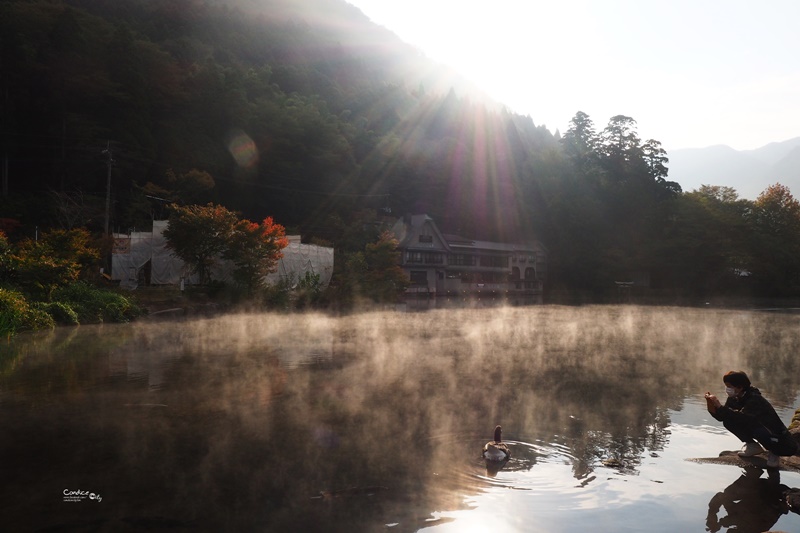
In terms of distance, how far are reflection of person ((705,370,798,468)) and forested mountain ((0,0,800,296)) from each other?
121 feet

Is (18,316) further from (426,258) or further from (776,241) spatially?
(776,241)

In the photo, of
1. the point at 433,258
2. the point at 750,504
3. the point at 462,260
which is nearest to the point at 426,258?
the point at 433,258

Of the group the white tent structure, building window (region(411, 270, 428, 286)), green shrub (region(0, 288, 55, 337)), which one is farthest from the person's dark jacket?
building window (region(411, 270, 428, 286))

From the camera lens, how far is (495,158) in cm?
8544

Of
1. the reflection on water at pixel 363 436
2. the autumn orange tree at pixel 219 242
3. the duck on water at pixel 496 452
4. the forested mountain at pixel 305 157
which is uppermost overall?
the forested mountain at pixel 305 157

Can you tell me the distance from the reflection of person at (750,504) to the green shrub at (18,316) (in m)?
20.9

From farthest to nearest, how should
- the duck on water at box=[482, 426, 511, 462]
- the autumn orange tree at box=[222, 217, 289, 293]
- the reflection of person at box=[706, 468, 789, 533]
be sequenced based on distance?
the autumn orange tree at box=[222, 217, 289, 293]
the duck on water at box=[482, 426, 511, 462]
the reflection of person at box=[706, 468, 789, 533]

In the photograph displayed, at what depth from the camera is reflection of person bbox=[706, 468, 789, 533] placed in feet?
18.8

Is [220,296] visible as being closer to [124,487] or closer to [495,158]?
[124,487]

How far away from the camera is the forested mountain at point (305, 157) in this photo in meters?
44.6

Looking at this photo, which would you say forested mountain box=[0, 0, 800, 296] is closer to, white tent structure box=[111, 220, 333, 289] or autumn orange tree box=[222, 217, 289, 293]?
white tent structure box=[111, 220, 333, 289]

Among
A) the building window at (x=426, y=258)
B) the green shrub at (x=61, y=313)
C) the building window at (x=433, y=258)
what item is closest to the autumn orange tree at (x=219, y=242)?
the green shrub at (x=61, y=313)

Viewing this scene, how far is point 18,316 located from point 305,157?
41581 mm

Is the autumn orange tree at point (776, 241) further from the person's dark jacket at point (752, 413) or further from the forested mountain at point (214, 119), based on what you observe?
the person's dark jacket at point (752, 413)
